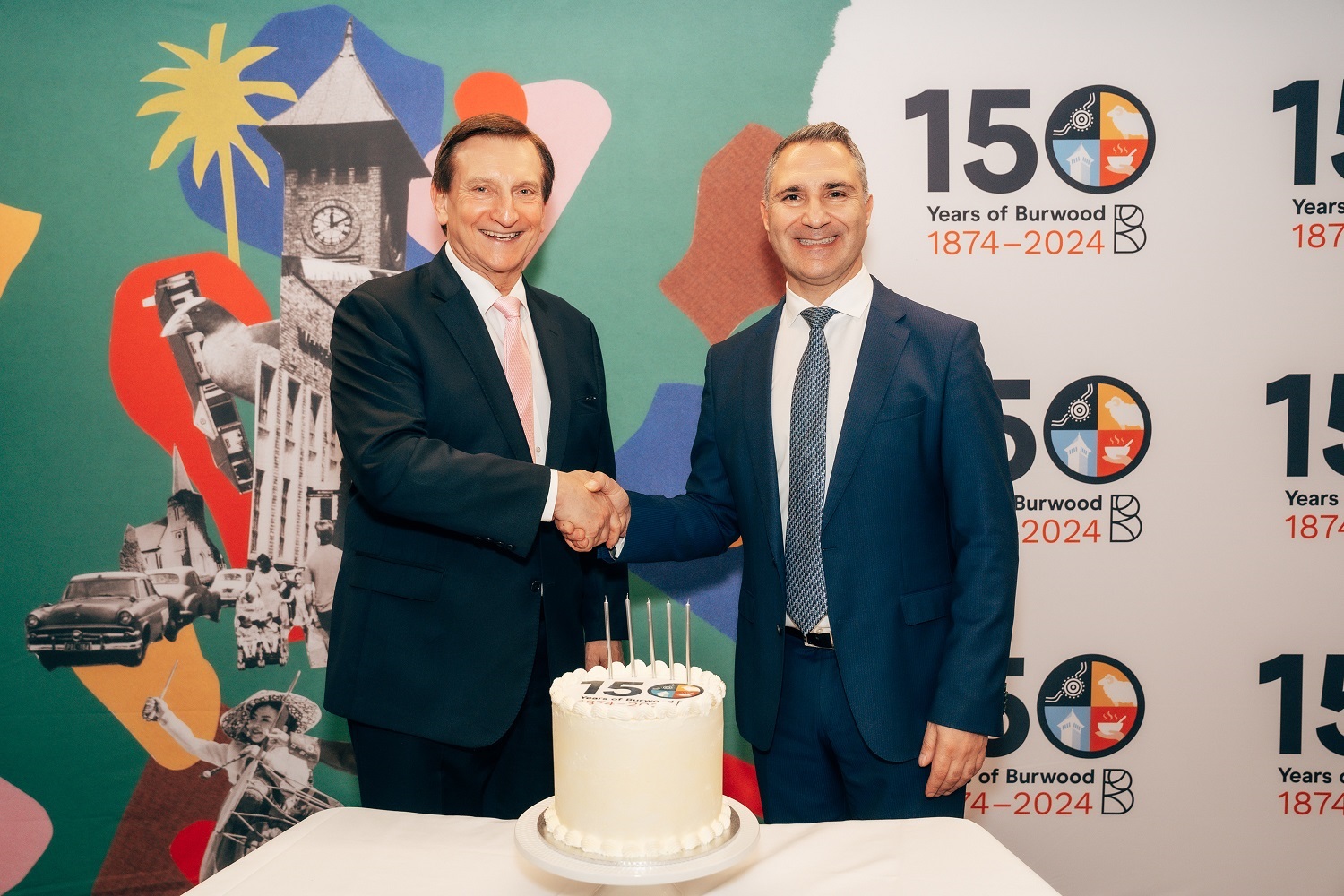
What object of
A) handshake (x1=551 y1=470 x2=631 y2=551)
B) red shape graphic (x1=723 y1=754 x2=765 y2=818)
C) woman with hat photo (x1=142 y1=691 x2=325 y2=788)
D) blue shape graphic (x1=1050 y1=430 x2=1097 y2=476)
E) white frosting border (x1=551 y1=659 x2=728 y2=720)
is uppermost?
blue shape graphic (x1=1050 y1=430 x2=1097 y2=476)

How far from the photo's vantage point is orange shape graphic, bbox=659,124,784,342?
302cm

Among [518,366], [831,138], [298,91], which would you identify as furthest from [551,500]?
[298,91]

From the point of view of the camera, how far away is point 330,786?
10.1ft

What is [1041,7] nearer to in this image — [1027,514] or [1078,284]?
[1078,284]

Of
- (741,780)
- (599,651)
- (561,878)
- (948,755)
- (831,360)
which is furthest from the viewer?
(741,780)

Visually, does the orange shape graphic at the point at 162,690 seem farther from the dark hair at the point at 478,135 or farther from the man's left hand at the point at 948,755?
the man's left hand at the point at 948,755

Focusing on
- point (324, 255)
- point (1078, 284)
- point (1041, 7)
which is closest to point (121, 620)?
point (324, 255)

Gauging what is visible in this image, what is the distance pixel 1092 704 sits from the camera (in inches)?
120

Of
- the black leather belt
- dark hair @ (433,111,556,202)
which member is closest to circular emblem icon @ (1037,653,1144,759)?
the black leather belt

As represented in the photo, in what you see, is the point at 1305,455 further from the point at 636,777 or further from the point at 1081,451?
the point at 636,777

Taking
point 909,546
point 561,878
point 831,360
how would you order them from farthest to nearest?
point 831,360
point 909,546
point 561,878

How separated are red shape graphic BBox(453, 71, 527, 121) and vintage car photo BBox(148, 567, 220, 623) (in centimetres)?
181

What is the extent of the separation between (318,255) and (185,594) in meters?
1.23

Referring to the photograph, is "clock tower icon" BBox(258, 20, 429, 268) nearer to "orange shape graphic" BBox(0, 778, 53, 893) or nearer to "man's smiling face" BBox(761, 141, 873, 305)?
"man's smiling face" BBox(761, 141, 873, 305)
